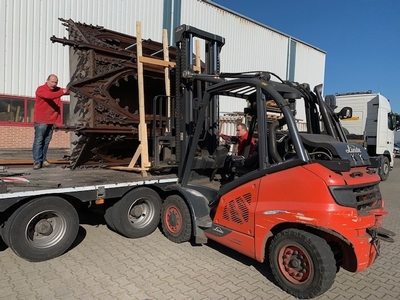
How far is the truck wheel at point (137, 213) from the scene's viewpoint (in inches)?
195

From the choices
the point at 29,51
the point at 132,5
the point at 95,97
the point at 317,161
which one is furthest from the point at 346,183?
the point at 132,5

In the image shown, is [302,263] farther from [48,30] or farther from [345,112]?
[48,30]

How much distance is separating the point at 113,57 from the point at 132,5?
9259 millimetres

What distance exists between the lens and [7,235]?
382 centimetres

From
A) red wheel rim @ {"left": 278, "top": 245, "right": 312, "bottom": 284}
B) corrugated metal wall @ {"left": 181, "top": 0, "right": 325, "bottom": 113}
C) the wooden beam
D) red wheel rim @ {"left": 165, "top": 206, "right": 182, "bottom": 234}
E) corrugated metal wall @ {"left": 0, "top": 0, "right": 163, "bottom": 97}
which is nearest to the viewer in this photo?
red wheel rim @ {"left": 278, "top": 245, "right": 312, "bottom": 284}

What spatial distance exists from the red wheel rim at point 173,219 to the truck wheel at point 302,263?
5.59ft

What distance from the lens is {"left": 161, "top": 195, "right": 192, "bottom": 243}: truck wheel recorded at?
478 cm

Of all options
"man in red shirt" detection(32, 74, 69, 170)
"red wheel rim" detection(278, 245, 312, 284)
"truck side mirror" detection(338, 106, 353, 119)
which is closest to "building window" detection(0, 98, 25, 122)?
"man in red shirt" detection(32, 74, 69, 170)

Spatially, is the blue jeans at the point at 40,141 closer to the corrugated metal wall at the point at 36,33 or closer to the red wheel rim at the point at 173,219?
the red wheel rim at the point at 173,219

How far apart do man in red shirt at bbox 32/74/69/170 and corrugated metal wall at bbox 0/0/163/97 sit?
7134mm

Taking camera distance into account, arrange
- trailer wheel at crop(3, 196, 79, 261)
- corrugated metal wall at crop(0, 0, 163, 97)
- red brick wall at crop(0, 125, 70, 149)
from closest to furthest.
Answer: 1. trailer wheel at crop(3, 196, 79, 261)
2. corrugated metal wall at crop(0, 0, 163, 97)
3. red brick wall at crop(0, 125, 70, 149)

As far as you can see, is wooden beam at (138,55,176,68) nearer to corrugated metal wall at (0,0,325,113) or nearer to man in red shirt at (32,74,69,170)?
man in red shirt at (32,74,69,170)

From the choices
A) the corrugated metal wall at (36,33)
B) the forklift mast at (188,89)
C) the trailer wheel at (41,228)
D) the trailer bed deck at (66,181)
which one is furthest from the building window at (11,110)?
the trailer wheel at (41,228)

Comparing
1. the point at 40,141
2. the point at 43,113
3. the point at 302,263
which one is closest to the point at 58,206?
the point at 40,141
